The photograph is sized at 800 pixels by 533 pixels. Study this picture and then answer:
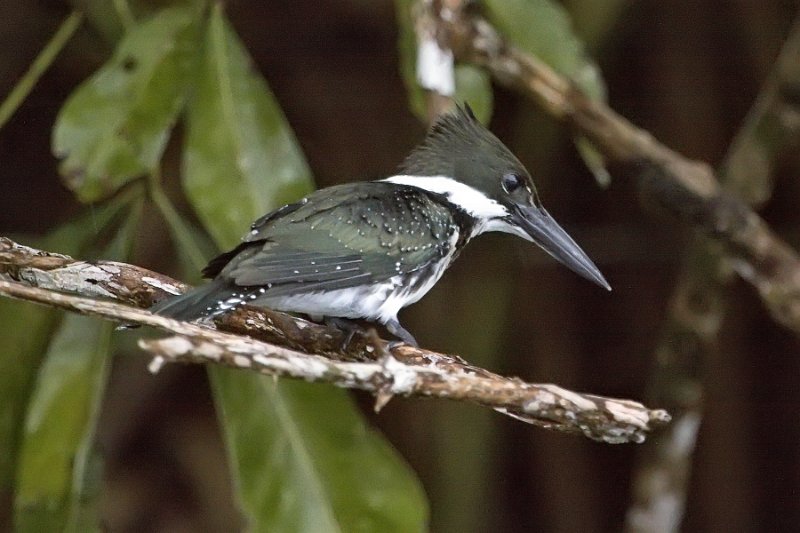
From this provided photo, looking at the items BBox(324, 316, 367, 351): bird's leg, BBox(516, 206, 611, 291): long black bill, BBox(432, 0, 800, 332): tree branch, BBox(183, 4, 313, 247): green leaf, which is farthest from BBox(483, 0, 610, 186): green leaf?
BBox(324, 316, 367, 351): bird's leg

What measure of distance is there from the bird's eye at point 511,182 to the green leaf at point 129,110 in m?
0.59

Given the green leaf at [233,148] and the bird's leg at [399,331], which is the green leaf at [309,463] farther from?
the green leaf at [233,148]

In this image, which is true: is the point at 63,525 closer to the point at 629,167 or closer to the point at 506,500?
the point at 629,167

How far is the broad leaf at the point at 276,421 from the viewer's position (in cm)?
180

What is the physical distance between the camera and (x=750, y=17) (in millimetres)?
3193

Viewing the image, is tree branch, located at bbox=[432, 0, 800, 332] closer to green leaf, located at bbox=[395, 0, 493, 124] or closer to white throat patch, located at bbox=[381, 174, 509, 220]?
green leaf, located at bbox=[395, 0, 493, 124]

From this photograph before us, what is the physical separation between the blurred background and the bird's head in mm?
1149

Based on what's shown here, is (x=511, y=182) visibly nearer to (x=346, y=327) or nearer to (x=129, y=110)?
(x=346, y=327)

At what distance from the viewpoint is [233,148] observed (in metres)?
1.86

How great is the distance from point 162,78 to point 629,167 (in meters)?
0.94

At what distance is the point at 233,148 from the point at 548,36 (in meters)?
0.69

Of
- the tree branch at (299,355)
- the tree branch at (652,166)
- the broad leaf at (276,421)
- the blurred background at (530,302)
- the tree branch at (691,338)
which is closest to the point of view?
the tree branch at (299,355)

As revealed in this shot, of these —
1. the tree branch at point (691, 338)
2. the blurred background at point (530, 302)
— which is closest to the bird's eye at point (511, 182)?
the tree branch at point (691, 338)

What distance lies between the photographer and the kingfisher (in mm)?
1564
